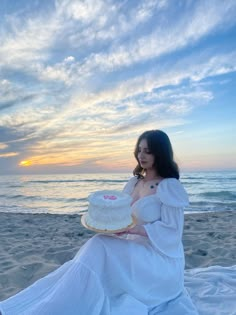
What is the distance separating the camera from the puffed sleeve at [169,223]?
2.50 m

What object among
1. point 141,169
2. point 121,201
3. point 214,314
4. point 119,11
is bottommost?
point 214,314

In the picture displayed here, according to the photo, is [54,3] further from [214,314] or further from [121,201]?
[214,314]

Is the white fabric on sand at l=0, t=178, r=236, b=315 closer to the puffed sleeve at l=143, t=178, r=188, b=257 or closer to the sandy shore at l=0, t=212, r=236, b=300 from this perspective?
the puffed sleeve at l=143, t=178, r=188, b=257

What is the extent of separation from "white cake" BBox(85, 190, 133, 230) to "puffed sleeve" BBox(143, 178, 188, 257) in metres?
0.26

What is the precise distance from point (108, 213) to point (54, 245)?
3.24 metres

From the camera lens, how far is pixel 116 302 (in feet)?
7.39

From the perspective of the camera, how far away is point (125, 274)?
2.30 metres

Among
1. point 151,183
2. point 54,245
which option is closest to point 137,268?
point 151,183

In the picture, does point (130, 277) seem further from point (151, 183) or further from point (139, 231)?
point (151, 183)

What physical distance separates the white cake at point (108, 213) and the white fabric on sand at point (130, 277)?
12cm

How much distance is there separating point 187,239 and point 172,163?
320cm

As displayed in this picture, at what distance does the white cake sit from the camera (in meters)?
2.32

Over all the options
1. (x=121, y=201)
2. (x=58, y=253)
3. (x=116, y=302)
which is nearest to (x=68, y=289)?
(x=116, y=302)

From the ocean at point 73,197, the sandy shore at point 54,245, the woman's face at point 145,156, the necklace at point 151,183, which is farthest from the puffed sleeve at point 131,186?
the ocean at point 73,197
